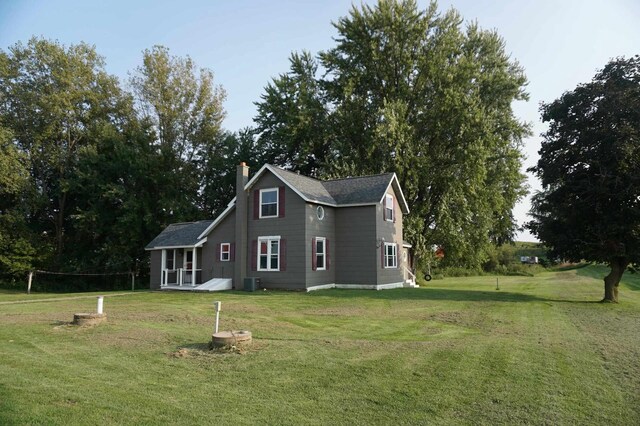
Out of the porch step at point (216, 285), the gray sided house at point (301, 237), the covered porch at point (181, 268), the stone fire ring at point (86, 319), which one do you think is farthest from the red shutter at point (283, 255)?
the stone fire ring at point (86, 319)

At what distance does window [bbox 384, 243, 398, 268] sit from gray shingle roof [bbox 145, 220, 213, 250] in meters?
10.9

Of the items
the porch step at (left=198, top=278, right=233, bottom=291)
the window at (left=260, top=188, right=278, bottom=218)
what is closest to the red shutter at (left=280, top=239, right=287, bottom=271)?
the window at (left=260, top=188, right=278, bottom=218)

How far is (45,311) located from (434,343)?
40.3 ft

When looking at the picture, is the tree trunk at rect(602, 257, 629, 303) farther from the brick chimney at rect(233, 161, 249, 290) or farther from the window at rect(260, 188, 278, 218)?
the brick chimney at rect(233, 161, 249, 290)

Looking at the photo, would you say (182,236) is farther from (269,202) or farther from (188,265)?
(269,202)

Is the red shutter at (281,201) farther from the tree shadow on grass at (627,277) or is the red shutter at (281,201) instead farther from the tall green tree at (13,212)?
the tree shadow on grass at (627,277)

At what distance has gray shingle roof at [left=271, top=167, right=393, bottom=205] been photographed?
23141mm

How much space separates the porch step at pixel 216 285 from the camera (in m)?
23.5

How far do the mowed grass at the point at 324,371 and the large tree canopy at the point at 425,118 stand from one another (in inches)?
753

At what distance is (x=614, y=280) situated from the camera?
1844 cm

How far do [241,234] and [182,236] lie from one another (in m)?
5.47

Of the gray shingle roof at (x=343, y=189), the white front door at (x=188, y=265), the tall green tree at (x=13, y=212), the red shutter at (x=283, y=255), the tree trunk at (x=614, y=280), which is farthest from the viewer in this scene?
the tall green tree at (x=13, y=212)

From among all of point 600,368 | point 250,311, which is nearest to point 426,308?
point 250,311

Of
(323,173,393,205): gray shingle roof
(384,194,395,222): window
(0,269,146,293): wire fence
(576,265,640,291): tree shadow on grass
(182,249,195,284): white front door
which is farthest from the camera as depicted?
(0,269,146,293): wire fence
